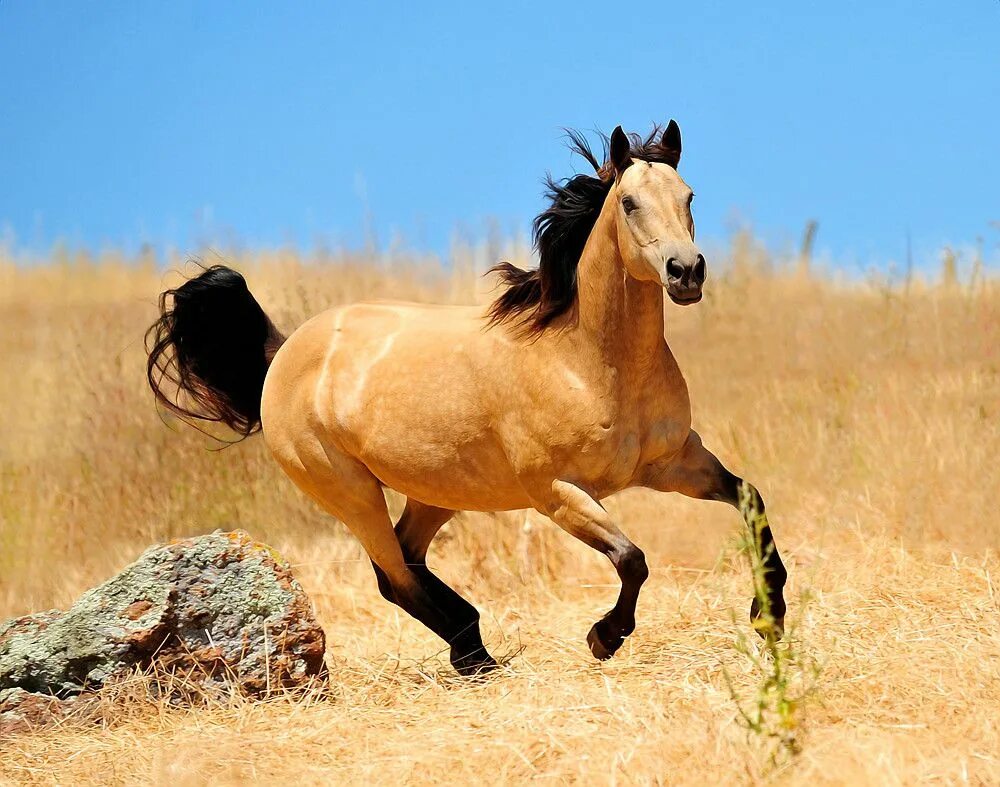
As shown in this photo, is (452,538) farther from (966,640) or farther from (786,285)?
(786,285)

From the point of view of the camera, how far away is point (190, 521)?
930 cm

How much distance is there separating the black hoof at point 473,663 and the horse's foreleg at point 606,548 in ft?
2.52

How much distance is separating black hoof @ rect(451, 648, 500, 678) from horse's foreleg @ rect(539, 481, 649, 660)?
0.77m

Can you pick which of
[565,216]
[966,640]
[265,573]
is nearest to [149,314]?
[265,573]

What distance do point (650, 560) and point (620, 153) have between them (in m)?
3.82

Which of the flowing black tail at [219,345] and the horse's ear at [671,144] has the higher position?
the horse's ear at [671,144]

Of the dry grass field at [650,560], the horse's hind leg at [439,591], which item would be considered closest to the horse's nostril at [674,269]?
the dry grass field at [650,560]

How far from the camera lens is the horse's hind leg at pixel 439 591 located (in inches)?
223

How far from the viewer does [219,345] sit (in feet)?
21.5

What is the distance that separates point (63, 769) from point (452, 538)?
391 cm

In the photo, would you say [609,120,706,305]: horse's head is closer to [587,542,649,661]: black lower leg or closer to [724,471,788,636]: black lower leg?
[724,471,788,636]: black lower leg

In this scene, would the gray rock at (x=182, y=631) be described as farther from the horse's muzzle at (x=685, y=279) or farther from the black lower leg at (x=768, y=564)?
the horse's muzzle at (x=685, y=279)

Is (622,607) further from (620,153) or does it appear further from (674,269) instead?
(620,153)

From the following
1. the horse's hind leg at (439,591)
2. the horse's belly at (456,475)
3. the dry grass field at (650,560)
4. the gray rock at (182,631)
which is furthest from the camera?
the horse's hind leg at (439,591)
